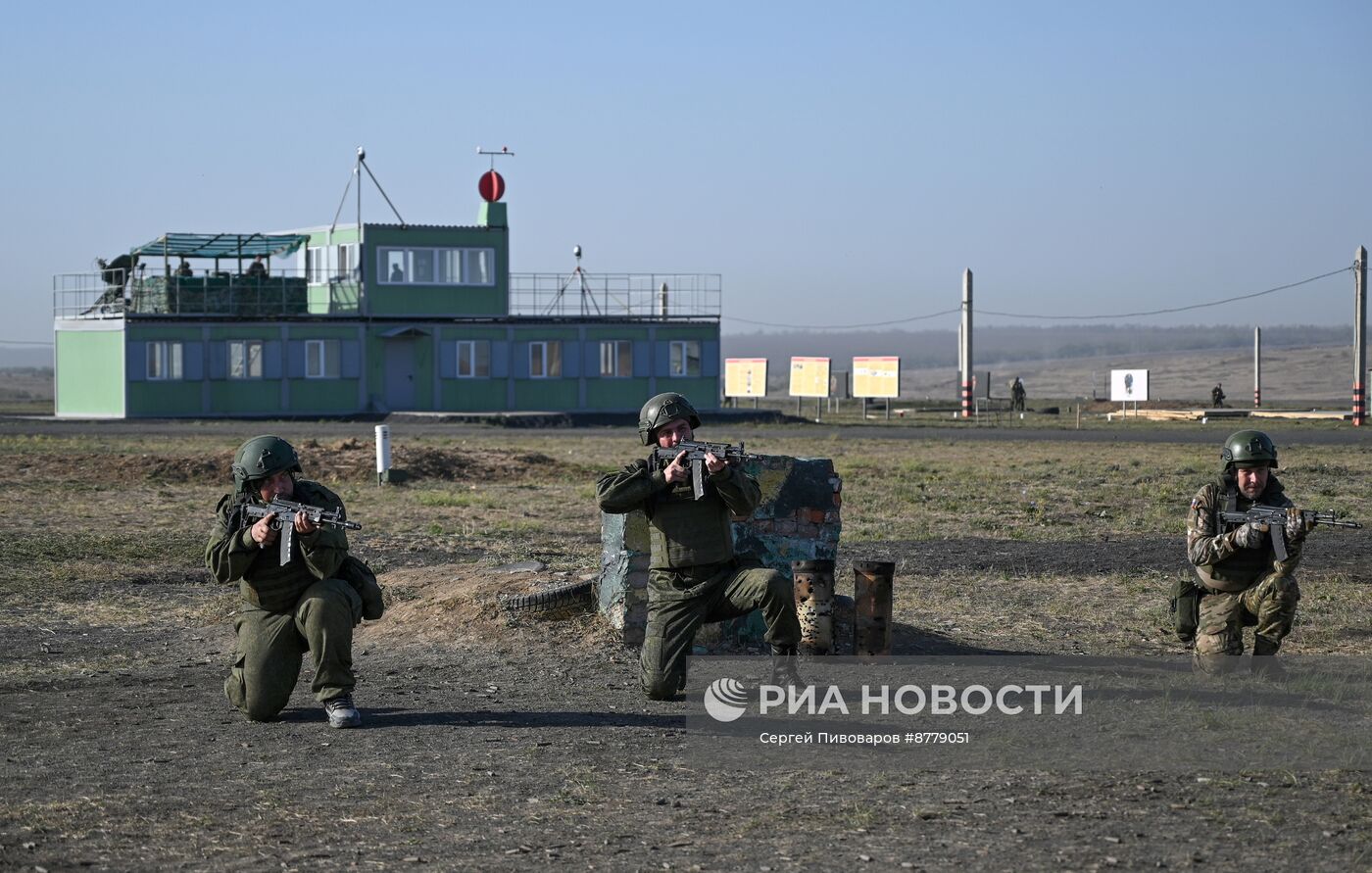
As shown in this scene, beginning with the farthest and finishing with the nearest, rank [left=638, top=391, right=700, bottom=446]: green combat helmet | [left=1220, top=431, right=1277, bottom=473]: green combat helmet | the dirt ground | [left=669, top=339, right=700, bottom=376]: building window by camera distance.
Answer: [left=669, top=339, right=700, bottom=376]: building window
[left=1220, top=431, right=1277, bottom=473]: green combat helmet
[left=638, top=391, right=700, bottom=446]: green combat helmet
the dirt ground

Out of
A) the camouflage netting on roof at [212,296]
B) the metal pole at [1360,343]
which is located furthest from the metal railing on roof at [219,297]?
the metal pole at [1360,343]

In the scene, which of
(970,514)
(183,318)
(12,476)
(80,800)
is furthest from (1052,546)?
(183,318)

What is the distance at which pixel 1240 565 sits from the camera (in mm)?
9703

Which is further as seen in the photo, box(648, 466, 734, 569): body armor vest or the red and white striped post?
the red and white striped post

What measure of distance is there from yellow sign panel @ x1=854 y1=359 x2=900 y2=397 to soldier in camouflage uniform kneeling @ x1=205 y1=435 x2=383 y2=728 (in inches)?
1754

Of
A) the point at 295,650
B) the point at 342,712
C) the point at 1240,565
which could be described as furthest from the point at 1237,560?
the point at 295,650

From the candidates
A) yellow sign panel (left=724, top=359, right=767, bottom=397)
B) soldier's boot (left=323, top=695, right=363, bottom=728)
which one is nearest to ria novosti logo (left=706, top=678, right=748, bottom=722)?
soldier's boot (left=323, top=695, right=363, bottom=728)

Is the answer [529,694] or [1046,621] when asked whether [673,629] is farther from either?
[1046,621]

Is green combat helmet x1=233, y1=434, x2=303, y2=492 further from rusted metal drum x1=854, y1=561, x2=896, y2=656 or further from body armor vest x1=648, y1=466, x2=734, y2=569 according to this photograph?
rusted metal drum x1=854, y1=561, x2=896, y2=656

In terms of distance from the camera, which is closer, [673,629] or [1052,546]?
[673,629]

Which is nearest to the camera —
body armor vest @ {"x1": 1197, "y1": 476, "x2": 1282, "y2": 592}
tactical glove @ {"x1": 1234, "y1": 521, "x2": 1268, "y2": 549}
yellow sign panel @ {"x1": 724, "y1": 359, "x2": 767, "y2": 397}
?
tactical glove @ {"x1": 1234, "y1": 521, "x2": 1268, "y2": 549}

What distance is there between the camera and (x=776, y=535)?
11.0 m

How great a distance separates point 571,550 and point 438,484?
810 cm

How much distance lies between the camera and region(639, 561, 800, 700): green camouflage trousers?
863 centimetres
